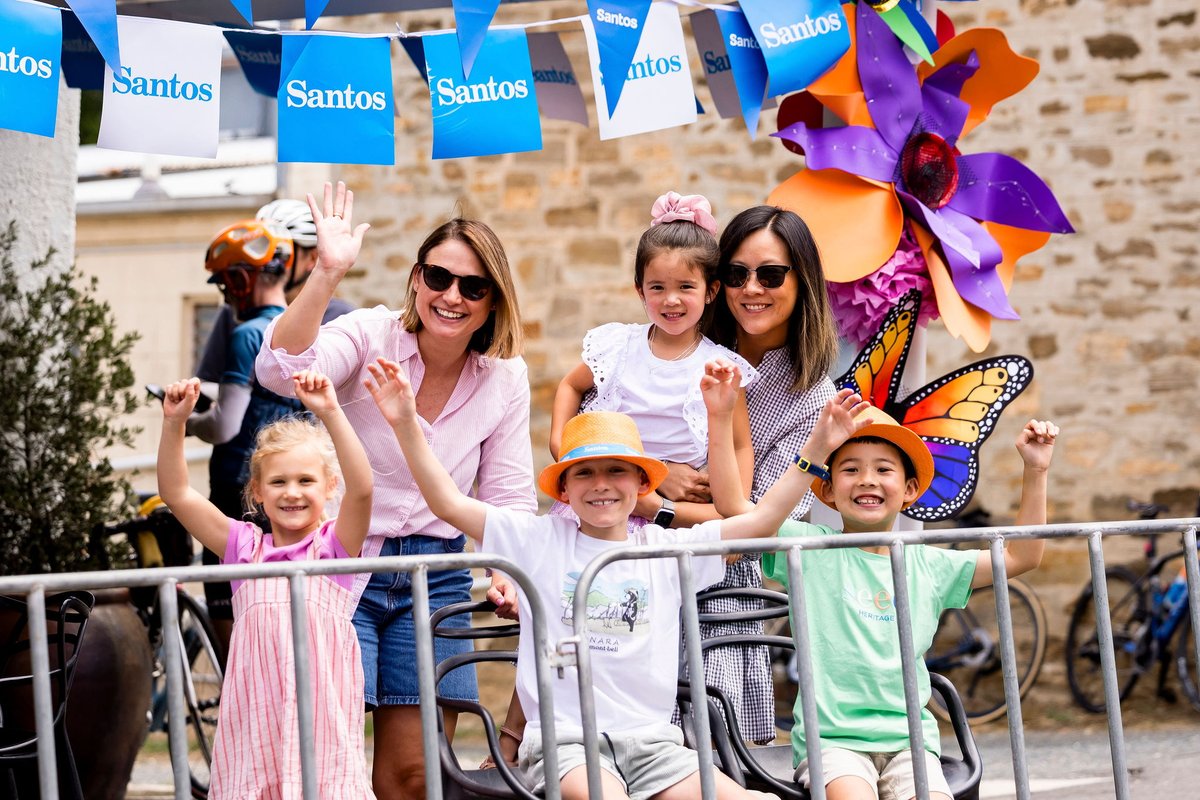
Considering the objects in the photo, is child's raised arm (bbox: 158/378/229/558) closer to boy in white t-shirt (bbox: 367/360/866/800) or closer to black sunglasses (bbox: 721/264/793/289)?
boy in white t-shirt (bbox: 367/360/866/800)

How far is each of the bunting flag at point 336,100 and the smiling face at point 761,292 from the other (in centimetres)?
100

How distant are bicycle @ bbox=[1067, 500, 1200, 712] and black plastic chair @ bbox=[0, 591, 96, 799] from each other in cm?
511

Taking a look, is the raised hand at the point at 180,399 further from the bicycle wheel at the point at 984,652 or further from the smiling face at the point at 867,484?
the bicycle wheel at the point at 984,652

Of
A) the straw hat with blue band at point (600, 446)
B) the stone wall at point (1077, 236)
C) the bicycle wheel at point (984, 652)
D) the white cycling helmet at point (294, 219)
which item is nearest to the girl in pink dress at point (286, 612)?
the straw hat with blue band at point (600, 446)

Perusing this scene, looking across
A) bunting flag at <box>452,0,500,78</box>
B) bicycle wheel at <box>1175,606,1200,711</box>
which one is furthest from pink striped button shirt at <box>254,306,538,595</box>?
bicycle wheel at <box>1175,606,1200,711</box>

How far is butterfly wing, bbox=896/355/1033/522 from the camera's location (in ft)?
12.3

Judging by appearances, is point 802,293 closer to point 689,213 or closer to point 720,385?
point 689,213

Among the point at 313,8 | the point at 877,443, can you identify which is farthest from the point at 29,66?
the point at 877,443

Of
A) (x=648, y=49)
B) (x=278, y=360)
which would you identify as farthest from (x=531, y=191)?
(x=278, y=360)

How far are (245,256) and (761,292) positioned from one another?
78.4 inches

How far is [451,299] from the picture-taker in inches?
140

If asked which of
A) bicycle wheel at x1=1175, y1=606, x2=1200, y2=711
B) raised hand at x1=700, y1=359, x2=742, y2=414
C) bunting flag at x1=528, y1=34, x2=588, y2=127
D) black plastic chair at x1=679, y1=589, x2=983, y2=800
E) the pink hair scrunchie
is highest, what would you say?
bunting flag at x1=528, y1=34, x2=588, y2=127

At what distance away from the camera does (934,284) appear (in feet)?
13.5

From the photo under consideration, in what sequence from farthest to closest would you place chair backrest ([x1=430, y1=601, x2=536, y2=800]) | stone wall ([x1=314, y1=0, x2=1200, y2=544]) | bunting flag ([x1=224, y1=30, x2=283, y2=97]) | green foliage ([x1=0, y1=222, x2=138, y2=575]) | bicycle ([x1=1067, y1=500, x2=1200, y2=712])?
stone wall ([x1=314, y1=0, x2=1200, y2=544]), bicycle ([x1=1067, y1=500, x2=1200, y2=712]), bunting flag ([x1=224, y1=30, x2=283, y2=97]), green foliage ([x1=0, y1=222, x2=138, y2=575]), chair backrest ([x1=430, y1=601, x2=536, y2=800])
